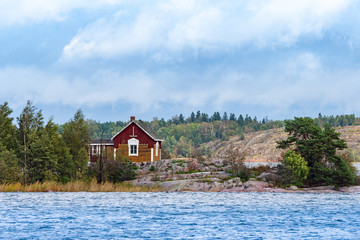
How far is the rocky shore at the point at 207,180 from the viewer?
5703 cm

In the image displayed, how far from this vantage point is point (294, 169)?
2282 inches

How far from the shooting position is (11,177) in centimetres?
5369

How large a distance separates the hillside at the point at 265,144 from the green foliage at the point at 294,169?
222 ft

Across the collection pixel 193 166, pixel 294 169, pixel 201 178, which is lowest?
pixel 201 178

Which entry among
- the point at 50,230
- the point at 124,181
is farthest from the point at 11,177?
the point at 50,230

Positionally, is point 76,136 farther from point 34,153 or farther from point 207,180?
point 207,180

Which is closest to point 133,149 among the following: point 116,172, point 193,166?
point 193,166

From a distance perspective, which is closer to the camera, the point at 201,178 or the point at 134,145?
the point at 201,178

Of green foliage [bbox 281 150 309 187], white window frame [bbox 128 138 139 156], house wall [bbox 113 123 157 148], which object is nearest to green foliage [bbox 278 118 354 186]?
green foliage [bbox 281 150 309 187]

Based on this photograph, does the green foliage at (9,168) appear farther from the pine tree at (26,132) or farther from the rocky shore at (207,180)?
the rocky shore at (207,180)

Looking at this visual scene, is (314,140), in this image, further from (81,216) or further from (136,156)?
(81,216)

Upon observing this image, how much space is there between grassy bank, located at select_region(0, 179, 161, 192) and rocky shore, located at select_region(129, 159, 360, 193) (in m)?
2.02

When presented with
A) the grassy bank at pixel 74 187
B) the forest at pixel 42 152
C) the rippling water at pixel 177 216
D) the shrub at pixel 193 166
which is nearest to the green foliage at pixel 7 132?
the forest at pixel 42 152

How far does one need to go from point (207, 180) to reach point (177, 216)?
2344 cm
